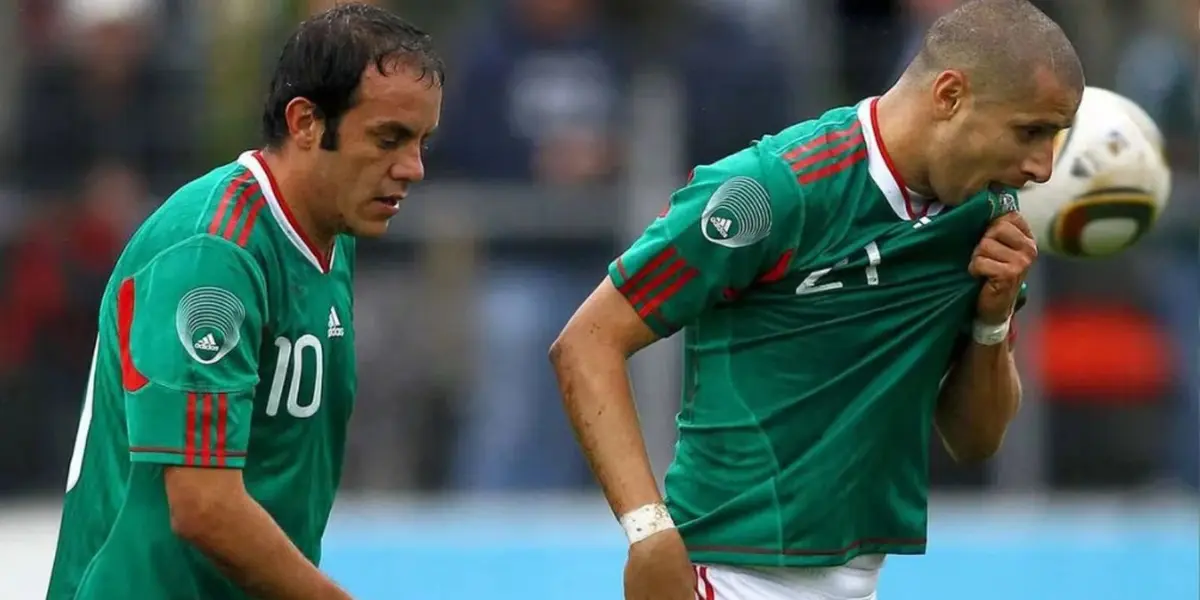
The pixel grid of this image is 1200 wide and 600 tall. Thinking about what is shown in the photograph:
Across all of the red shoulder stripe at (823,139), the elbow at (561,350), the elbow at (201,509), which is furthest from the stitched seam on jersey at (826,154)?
the elbow at (201,509)

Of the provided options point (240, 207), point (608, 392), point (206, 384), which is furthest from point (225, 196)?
point (608, 392)

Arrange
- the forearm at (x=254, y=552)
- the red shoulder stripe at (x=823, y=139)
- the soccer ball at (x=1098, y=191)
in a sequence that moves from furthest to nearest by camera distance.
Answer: the soccer ball at (x=1098, y=191) < the red shoulder stripe at (x=823, y=139) < the forearm at (x=254, y=552)

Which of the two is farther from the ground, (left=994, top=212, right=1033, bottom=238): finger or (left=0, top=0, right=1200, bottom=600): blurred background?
(left=0, top=0, right=1200, bottom=600): blurred background

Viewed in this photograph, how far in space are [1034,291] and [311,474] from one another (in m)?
5.67

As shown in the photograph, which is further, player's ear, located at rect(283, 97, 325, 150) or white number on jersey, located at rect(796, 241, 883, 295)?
white number on jersey, located at rect(796, 241, 883, 295)

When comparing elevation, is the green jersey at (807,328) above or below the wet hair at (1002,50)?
below

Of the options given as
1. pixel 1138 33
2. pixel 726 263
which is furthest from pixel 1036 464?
pixel 726 263

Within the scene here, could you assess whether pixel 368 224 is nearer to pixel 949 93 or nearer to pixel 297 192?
pixel 297 192

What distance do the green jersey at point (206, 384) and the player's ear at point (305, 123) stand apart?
4.1 inches

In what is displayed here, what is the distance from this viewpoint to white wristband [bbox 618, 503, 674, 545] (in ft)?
12.3

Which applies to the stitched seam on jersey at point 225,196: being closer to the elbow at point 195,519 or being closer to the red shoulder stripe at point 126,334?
the red shoulder stripe at point 126,334

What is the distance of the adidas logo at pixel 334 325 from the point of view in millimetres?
3914

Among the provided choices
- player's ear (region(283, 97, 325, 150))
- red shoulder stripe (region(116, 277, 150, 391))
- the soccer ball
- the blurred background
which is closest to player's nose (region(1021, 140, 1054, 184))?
the soccer ball

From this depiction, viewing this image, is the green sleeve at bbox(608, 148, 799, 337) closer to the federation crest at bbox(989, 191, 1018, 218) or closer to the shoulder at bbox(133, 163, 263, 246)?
the federation crest at bbox(989, 191, 1018, 218)
